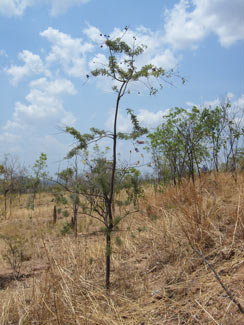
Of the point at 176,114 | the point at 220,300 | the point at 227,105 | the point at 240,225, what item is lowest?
the point at 220,300

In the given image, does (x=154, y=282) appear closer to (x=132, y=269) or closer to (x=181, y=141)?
(x=132, y=269)

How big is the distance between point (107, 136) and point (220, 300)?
1.60 meters

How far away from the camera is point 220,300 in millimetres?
2008

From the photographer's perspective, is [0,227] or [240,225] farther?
[0,227]

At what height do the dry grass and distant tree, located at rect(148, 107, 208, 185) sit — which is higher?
distant tree, located at rect(148, 107, 208, 185)

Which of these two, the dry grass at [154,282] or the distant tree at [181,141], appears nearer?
the dry grass at [154,282]

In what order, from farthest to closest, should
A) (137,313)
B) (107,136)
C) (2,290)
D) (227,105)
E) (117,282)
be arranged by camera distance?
1. (227,105)
2. (2,290)
3. (117,282)
4. (107,136)
5. (137,313)

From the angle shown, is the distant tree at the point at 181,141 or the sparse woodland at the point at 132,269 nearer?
the sparse woodland at the point at 132,269

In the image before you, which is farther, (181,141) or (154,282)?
(181,141)

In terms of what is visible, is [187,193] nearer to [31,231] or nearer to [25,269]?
[25,269]

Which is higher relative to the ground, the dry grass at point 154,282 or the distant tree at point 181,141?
the distant tree at point 181,141

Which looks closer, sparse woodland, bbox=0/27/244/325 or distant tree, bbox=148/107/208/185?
sparse woodland, bbox=0/27/244/325

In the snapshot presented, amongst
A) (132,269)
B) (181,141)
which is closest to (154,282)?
(132,269)

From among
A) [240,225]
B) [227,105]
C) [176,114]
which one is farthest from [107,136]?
[227,105]
